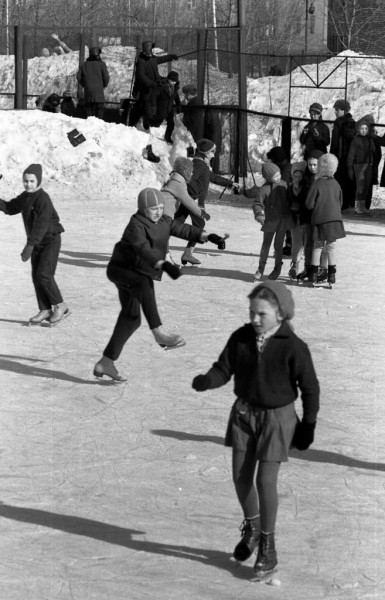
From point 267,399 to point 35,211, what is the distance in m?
5.49

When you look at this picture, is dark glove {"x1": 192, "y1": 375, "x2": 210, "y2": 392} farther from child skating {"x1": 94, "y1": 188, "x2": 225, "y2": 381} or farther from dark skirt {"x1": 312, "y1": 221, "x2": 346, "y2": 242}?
dark skirt {"x1": 312, "y1": 221, "x2": 346, "y2": 242}

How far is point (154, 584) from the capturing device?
5707 mm

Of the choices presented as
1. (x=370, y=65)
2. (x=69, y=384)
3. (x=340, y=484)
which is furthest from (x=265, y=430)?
(x=370, y=65)

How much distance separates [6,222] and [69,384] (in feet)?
29.8

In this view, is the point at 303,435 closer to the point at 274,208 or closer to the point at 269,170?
the point at 274,208

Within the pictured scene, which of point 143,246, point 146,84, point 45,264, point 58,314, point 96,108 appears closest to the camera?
point 143,246

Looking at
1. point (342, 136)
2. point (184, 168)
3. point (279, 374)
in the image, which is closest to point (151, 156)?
point (342, 136)

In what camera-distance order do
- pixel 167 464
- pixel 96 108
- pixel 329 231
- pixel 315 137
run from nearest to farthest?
1. pixel 167 464
2. pixel 329 231
3. pixel 315 137
4. pixel 96 108

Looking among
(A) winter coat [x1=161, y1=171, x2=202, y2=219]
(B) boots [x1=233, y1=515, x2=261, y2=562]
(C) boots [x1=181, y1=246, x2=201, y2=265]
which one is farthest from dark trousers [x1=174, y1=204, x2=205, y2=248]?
(B) boots [x1=233, y1=515, x2=261, y2=562]

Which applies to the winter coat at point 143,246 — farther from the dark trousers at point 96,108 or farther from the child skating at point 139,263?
the dark trousers at point 96,108

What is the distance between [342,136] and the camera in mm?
20609

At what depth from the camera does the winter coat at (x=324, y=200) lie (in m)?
12.9

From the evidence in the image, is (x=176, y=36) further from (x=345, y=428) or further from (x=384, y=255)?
(x=345, y=428)

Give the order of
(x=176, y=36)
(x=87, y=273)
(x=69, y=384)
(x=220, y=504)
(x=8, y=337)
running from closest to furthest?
(x=220, y=504) < (x=69, y=384) < (x=8, y=337) < (x=87, y=273) < (x=176, y=36)
